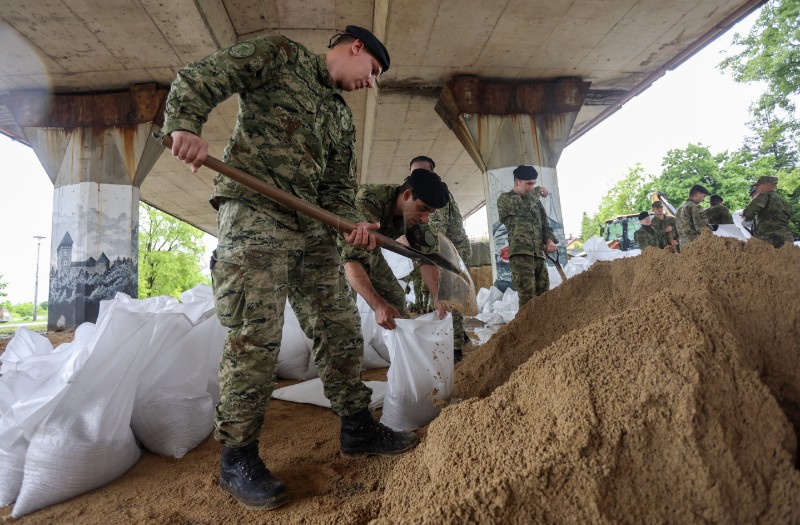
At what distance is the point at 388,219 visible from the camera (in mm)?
2389

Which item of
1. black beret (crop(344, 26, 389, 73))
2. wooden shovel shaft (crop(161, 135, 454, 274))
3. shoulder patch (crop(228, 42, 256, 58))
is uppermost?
black beret (crop(344, 26, 389, 73))

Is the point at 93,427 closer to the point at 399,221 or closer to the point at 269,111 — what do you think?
the point at 269,111

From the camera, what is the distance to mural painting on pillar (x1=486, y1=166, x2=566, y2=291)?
710 centimetres

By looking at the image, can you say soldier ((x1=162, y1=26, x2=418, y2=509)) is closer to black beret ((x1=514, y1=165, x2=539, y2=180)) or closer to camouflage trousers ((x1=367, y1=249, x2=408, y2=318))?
camouflage trousers ((x1=367, y1=249, x2=408, y2=318))

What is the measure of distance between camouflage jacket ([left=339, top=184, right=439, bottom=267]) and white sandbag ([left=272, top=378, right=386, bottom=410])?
2.37 ft

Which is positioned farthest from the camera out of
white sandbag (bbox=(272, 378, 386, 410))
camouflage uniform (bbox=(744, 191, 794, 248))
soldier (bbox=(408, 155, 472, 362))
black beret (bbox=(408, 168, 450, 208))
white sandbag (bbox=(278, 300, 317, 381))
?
camouflage uniform (bbox=(744, 191, 794, 248))

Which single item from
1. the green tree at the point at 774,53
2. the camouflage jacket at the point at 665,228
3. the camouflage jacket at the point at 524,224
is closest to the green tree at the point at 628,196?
the green tree at the point at 774,53

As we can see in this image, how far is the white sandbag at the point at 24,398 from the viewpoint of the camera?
1405 millimetres

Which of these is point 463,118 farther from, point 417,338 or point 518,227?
point 417,338

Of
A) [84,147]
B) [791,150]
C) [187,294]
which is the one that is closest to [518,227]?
[187,294]

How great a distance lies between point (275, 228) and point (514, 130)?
6.45 metres

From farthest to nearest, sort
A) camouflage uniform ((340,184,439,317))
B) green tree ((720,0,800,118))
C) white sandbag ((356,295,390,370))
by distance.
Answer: green tree ((720,0,800,118))
white sandbag ((356,295,390,370))
camouflage uniform ((340,184,439,317))

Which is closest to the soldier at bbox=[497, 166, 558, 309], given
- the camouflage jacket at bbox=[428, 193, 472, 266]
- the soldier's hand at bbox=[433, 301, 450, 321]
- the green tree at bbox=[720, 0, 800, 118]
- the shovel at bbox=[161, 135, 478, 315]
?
the camouflage jacket at bbox=[428, 193, 472, 266]

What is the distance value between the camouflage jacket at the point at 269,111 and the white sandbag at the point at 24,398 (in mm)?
820
